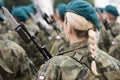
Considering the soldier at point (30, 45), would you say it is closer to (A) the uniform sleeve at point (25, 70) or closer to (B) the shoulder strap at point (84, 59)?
(A) the uniform sleeve at point (25, 70)

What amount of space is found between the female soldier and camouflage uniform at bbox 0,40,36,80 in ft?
3.63

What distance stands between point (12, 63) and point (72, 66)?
1.49m

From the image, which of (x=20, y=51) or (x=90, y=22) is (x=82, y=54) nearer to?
(x=90, y=22)

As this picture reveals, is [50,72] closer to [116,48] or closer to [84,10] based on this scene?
[84,10]

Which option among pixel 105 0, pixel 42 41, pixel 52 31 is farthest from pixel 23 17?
pixel 105 0

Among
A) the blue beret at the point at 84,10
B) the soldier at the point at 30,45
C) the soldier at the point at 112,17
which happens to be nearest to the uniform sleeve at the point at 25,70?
the blue beret at the point at 84,10

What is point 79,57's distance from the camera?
505 centimetres

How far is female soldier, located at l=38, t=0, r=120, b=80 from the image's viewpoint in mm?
4980

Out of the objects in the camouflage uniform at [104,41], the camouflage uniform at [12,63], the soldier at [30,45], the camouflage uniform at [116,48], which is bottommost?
the camouflage uniform at [104,41]

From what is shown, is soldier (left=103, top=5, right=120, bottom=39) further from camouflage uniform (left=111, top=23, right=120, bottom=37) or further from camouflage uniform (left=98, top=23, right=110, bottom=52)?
camouflage uniform (left=98, top=23, right=110, bottom=52)

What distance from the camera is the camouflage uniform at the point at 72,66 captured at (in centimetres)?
497

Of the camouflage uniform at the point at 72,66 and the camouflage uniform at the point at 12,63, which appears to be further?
the camouflage uniform at the point at 12,63

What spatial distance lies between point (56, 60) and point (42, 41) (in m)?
5.73

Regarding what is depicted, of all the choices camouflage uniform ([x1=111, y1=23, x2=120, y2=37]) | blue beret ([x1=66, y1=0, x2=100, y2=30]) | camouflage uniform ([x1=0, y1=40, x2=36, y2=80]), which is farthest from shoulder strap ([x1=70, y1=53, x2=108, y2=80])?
camouflage uniform ([x1=111, y1=23, x2=120, y2=37])
